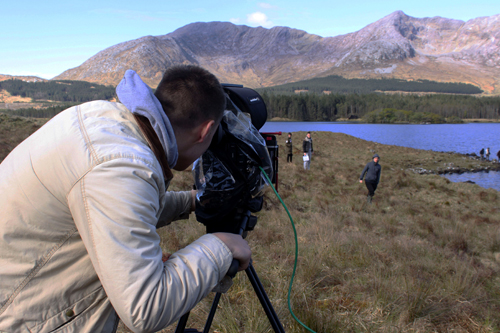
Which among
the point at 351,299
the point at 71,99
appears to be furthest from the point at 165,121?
the point at 71,99

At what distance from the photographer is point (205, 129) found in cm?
119

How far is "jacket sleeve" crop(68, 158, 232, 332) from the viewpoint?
81 centimetres

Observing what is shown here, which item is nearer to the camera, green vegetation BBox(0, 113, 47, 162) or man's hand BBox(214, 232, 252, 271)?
man's hand BBox(214, 232, 252, 271)

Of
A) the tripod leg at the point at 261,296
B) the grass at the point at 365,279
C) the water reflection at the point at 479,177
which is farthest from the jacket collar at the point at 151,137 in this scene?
the water reflection at the point at 479,177

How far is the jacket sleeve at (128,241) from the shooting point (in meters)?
0.81

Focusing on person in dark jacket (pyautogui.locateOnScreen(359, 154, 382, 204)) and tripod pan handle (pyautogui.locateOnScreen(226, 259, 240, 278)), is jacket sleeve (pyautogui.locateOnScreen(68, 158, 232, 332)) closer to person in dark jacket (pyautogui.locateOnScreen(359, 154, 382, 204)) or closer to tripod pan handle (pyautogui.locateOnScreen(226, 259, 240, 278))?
tripod pan handle (pyautogui.locateOnScreen(226, 259, 240, 278))

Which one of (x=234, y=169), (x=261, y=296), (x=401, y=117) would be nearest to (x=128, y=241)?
(x=234, y=169)

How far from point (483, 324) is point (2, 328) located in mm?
3321

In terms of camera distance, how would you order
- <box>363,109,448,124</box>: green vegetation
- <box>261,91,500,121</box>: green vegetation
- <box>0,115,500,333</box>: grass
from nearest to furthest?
<box>0,115,500,333</box>: grass
<box>363,109,448,124</box>: green vegetation
<box>261,91,500,121</box>: green vegetation

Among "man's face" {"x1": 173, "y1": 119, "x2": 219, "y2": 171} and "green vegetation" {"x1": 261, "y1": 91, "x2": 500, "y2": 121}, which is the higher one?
"green vegetation" {"x1": 261, "y1": 91, "x2": 500, "y2": 121}

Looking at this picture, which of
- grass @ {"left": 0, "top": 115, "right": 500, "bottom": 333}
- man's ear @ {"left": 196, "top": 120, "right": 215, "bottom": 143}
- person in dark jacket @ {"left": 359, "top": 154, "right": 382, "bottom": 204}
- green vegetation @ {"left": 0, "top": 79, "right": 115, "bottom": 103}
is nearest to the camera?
man's ear @ {"left": 196, "top": 120, "right": 215, "bottom": 143}

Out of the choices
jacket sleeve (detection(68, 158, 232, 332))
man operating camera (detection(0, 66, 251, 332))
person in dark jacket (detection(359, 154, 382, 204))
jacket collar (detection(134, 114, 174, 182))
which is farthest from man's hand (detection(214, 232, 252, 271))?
person in dark jacket (detection(359, 154, 382, 204))

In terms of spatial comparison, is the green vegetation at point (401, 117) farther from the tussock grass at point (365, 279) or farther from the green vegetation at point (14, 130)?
the tussock grass at point (365, 279)

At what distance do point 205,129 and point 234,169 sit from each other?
0.32 meters
